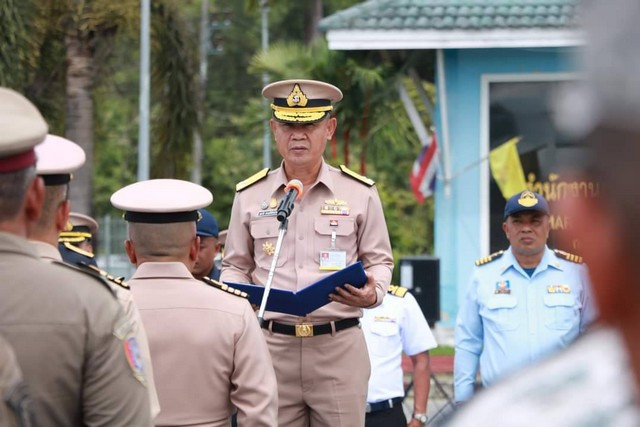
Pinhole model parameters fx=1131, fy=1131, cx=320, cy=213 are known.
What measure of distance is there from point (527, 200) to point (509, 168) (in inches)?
360

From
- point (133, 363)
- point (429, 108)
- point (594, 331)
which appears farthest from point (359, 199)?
point (429, 108)

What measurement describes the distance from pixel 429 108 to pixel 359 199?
1111 cm

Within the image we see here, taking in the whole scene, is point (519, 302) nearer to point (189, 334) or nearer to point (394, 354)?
point (394, 354)

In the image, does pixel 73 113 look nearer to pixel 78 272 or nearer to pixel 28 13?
pixel 28 13

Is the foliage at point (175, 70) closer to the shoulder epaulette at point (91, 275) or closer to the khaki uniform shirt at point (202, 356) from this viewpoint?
the khaki uniform shirt at point (202, 356)

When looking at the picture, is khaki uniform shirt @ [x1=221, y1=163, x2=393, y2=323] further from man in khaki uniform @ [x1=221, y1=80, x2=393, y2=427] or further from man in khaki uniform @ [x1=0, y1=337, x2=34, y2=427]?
man in khaki uniform @ [x1=0, y1=337, x2=34, y2=427]

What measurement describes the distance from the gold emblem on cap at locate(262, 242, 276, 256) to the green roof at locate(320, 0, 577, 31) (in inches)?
400

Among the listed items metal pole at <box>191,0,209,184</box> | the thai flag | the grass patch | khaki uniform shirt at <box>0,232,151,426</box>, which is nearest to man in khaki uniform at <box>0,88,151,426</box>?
khaki uniform shirt at <box>0,232,151,426</box>

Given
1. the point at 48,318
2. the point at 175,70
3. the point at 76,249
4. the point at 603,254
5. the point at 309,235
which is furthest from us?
the point at 175,70

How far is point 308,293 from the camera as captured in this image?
486 cm

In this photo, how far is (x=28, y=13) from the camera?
17078 millimetres

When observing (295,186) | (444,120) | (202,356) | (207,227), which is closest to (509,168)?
(444,120)

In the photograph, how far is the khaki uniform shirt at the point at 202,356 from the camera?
385cm

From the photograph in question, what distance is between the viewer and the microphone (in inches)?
198
